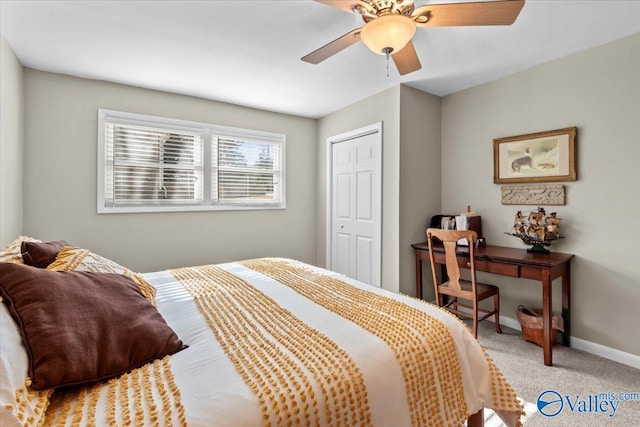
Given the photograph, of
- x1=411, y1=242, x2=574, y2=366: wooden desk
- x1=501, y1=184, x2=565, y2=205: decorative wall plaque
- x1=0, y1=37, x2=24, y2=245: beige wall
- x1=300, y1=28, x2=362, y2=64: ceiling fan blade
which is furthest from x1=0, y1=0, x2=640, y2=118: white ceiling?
x1=411, y1=242, x2=574, y2=366: wooden desk

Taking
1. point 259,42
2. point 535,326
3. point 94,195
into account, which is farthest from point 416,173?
point 94,195

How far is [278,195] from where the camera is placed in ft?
14.1

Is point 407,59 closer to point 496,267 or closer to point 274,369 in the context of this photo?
point 496,267

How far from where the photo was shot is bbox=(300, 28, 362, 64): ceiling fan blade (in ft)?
5.89

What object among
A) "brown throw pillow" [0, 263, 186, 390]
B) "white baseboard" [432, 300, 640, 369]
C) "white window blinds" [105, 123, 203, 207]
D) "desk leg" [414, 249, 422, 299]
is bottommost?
"white baseboard" [432, 300, 640, 369]

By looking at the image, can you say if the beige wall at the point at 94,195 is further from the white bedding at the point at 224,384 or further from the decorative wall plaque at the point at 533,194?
the decorative wall plaque at the point at 533,194

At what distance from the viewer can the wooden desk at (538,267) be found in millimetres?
2340

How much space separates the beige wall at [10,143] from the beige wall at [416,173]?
135 inches

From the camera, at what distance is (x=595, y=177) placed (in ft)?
8.25

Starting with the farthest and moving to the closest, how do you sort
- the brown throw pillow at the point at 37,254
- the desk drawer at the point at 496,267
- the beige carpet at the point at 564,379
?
the desk drawer at the point at 496,267 < the beige carpet at the point at 564,379 < the brown throw pillow at the point at 37,254

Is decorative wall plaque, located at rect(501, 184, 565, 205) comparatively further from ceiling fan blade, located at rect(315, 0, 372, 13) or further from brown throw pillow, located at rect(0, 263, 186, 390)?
brown throw pillow, located at rect(0, 263, 186, 390)

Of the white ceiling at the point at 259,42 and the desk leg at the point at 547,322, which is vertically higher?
the white ceiling at the point at 259,42

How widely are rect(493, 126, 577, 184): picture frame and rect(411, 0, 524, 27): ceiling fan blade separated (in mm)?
1605

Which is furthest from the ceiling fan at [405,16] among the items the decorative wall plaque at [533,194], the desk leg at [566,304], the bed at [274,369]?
the desk leg at [566,304]
